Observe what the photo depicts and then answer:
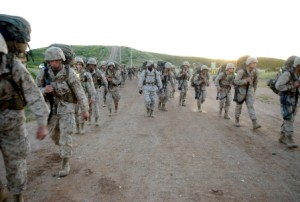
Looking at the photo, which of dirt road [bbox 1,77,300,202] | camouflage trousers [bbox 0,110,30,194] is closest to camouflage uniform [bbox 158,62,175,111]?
dirt road [bbox 1,77,300,202]

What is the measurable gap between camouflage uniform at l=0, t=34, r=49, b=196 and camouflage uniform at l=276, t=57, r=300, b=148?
621cm

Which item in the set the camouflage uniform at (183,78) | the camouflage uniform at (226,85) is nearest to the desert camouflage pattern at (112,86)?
the camouflage uniform at (183,78)

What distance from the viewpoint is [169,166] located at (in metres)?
6.82

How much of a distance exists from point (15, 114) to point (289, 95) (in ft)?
22.3

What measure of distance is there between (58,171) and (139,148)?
2.35m

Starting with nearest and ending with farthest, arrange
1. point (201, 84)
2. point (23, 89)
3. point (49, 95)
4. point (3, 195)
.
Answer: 1. point (23, 89)
2. point (3, 195)
3. point (49, 95)
4. point (201, 84)

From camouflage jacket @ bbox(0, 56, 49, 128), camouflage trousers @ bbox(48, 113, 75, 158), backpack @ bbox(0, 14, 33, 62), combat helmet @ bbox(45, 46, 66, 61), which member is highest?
backpack @ bbox(0, 14, 33, 62)

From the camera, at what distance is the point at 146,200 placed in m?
5.20

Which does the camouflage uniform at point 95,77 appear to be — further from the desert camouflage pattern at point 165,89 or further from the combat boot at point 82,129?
the desert camouflage pattern at point 165,89

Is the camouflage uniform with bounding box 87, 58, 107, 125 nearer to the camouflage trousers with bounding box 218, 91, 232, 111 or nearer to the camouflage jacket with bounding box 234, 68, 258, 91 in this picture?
the camouflage jacket with bounding box 234, 68, 258, 91

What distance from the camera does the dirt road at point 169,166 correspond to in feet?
17.9

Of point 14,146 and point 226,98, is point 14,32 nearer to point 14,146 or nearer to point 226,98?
point 14,146

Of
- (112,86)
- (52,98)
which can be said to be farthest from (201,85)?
(52,98)

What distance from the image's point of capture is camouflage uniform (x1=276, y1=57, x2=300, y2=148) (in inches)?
333
